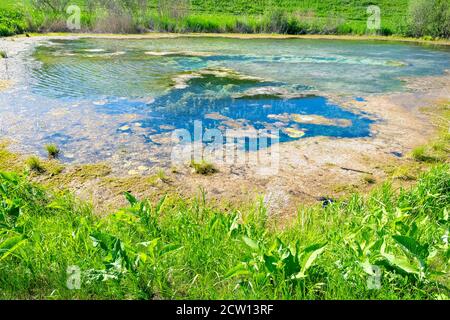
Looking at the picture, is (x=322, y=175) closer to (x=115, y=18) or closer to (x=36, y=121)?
(x=36, y=121)

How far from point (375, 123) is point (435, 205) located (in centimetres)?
273

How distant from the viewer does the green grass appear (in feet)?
6.81

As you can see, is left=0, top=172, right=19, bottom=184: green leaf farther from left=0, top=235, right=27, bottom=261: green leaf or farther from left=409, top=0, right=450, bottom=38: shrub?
left=409, top=0, right=450, bottom=38: shrub

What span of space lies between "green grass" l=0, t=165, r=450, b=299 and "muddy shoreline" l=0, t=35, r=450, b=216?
0.59 meters

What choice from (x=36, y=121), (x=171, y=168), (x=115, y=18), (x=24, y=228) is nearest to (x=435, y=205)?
(x=171, y=168)

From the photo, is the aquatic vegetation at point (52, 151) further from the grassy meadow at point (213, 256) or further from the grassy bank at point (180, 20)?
the grassy bank at point (180, 20)

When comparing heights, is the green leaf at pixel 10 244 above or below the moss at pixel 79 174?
above

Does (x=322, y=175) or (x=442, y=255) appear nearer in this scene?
(x=442, y=255)

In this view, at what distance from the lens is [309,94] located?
721 centimetres

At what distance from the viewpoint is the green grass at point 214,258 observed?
81.7 inches

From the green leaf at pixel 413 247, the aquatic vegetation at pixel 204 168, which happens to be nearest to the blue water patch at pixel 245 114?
the aquatic vegetation at pixel 204 168

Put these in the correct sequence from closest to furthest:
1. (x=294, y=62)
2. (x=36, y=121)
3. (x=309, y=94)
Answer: (x=36, y=121) → (x=309, y=94) → (x=294, y=62)

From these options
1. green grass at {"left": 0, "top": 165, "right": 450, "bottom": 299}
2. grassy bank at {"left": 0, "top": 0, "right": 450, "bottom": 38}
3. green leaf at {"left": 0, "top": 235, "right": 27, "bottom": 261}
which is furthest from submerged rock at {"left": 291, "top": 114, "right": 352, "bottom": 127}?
grassy bank at {"left": 0, "top": 0, "right": 450, "bottom": 38}

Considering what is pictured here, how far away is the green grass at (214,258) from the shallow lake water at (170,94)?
1665 millimetres
